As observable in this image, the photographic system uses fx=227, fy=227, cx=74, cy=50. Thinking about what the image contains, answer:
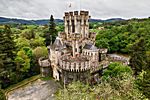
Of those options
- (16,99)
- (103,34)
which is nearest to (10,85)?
(16,99)

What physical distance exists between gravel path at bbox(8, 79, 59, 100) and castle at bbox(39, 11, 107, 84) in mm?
2570

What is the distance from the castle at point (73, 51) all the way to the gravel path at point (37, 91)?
2570 mm

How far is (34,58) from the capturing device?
2339 inches

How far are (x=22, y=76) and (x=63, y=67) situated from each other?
47.4 ft

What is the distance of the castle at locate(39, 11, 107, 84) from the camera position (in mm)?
43281

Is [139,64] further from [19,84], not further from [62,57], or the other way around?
[19,84]

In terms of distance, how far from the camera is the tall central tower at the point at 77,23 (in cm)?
5209

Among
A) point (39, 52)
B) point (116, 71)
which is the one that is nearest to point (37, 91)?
point (116, 71)

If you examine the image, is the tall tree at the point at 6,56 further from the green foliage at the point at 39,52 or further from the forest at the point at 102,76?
the green foliage at the point at 39,52

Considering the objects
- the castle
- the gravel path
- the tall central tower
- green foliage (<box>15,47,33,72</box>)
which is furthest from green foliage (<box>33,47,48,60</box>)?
the gravel path

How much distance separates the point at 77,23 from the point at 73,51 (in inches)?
271

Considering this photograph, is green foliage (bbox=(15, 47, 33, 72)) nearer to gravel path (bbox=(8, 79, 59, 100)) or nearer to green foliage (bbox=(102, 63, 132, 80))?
gravel path (bbox=(8, 79, 59, 100))

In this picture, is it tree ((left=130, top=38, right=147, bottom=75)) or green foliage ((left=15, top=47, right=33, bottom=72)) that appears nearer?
tree ((left=130, top=38, right=147, bottom=75))

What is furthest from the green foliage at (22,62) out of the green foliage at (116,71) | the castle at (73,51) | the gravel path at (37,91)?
the green foliage at (116,71)
